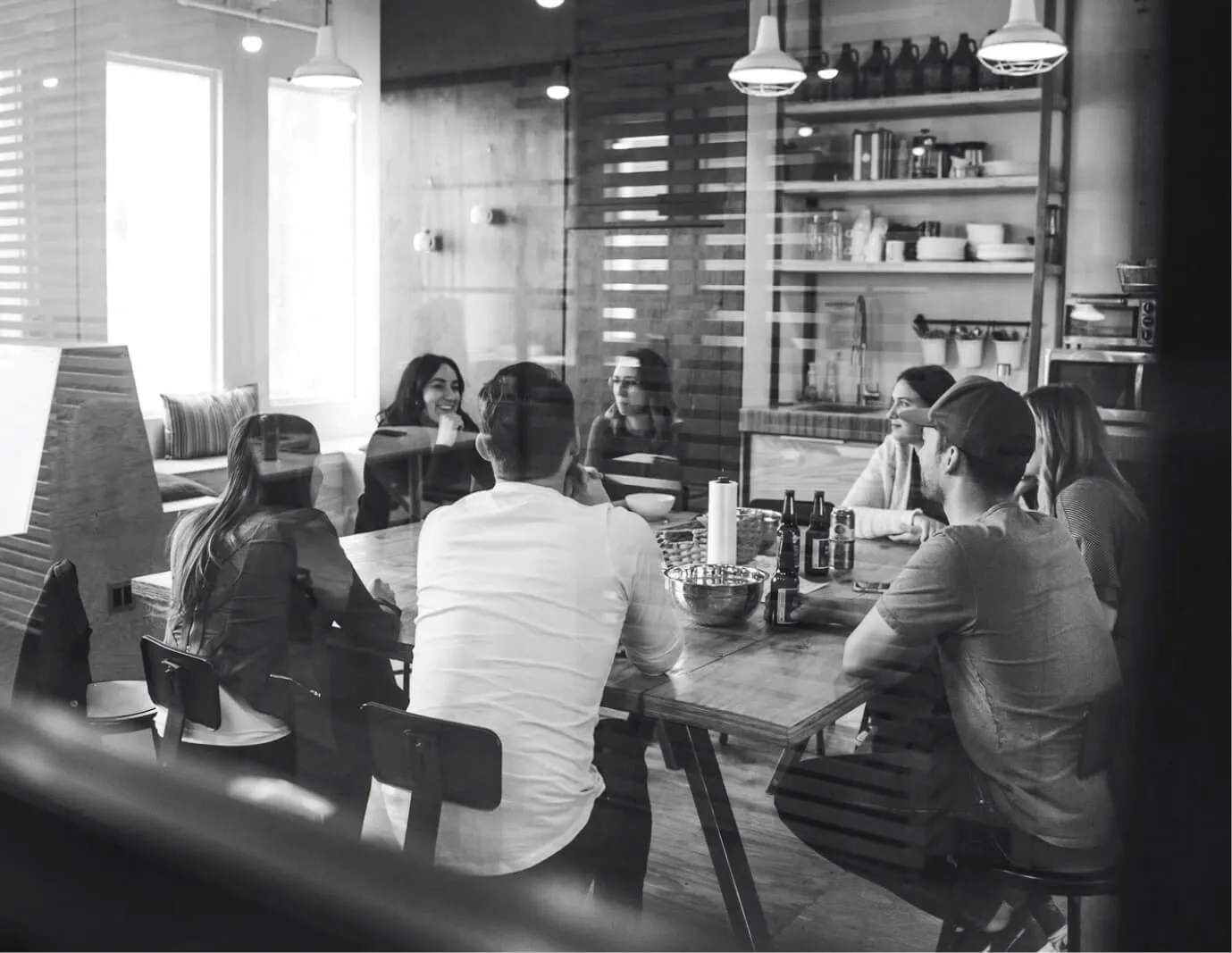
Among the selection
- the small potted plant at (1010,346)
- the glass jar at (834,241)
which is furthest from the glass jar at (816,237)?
the small potted plant at (1010,346)

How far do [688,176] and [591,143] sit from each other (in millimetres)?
77

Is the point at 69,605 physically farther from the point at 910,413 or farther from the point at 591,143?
the point at 910,413

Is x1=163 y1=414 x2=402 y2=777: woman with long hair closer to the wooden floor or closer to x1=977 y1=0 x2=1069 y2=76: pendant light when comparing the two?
the wooden floor

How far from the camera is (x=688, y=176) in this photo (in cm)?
66

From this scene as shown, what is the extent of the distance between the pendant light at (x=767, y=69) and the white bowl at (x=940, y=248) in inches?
4.7

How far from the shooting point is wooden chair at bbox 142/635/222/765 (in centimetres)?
97

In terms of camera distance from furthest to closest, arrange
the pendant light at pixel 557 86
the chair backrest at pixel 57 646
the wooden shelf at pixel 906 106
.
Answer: the chair backrest at pixel 57 646, the pendant light at pixel 557 86, the wooden shelf at pixel 906 106

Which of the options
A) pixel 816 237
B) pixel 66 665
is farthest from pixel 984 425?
pixel 66 665

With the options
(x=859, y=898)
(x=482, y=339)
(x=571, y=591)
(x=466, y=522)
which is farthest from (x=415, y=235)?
(x=859, y=898)

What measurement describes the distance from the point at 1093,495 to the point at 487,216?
43cm

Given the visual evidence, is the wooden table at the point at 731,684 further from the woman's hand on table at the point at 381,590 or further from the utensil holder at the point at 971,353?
the utensil holder at the point at 971,353

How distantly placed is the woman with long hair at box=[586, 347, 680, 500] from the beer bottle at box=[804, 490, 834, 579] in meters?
0.09

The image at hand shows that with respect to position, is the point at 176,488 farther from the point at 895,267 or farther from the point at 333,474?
the point at 895,267

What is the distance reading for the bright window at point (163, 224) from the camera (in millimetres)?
908
